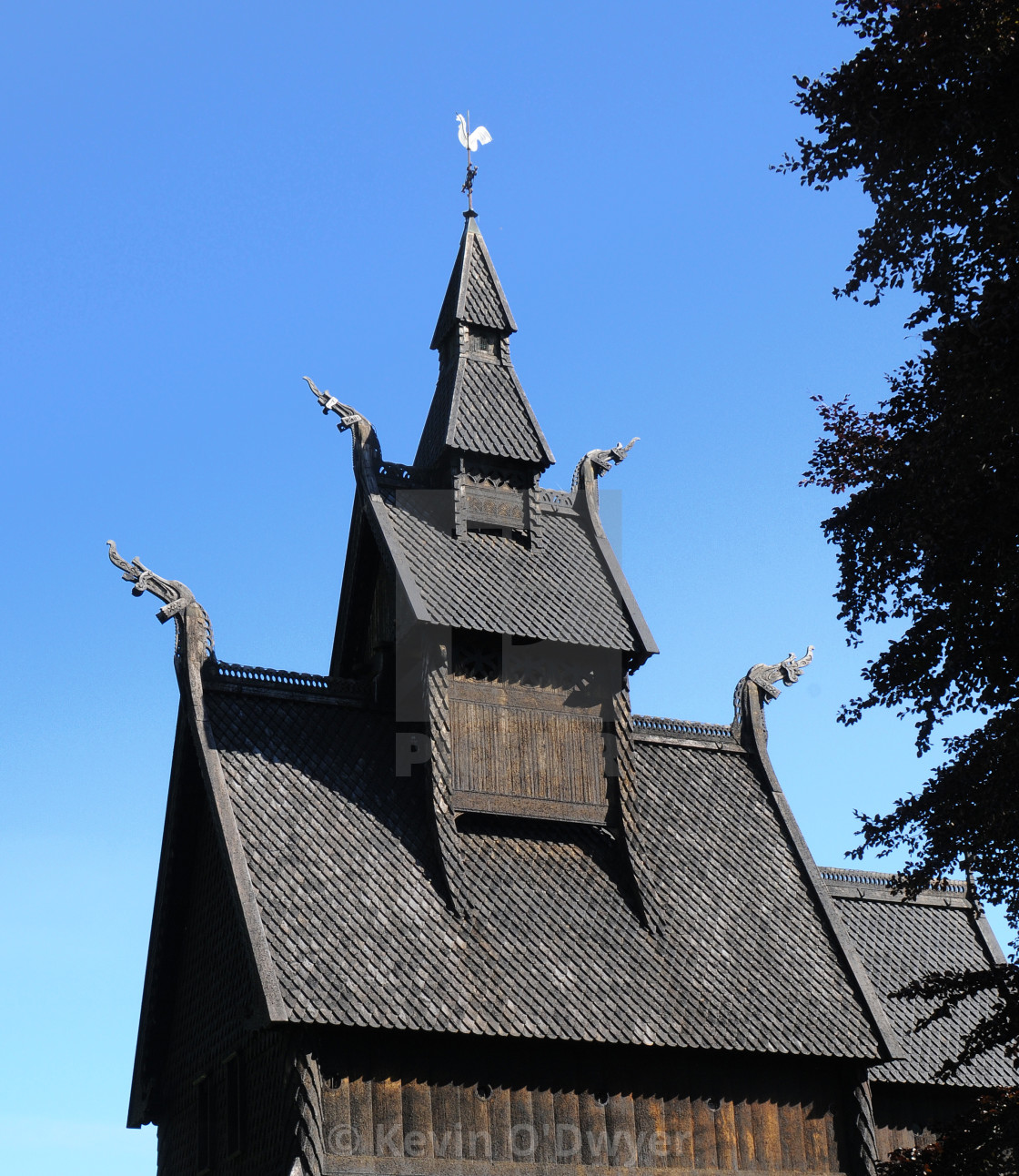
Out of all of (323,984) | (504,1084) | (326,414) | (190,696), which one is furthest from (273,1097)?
(326,414)

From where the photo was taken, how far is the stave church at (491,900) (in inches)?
850

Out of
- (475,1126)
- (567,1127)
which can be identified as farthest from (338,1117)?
(567,1127)

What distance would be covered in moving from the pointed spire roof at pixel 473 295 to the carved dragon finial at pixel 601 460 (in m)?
2.81

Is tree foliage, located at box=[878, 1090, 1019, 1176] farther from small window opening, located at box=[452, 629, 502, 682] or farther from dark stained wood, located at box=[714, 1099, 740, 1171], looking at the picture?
small window opening, located at box=[452, 629, 502, 682]

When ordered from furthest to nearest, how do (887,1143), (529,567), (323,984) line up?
1. (529,567)
2. (887,1143)
3. (323,984)

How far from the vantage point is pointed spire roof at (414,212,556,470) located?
27.8m

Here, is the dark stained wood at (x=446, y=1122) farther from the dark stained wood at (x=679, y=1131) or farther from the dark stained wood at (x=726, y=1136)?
the dark stained wood at (x=726, y=1136)

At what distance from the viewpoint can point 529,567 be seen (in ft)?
89.2

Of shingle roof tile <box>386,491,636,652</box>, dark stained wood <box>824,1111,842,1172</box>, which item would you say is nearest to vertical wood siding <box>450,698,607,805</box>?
shingle roof tile <box>386,491,636,652</box>

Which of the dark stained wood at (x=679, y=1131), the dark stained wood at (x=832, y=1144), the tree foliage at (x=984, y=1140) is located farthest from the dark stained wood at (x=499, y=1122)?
the tree foliage at (x=984, y=1140)

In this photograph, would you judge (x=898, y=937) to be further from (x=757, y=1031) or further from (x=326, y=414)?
(x=326, y=414)

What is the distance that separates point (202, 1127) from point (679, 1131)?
293 inches

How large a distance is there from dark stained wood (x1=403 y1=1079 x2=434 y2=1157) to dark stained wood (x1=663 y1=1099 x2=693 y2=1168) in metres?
3.71

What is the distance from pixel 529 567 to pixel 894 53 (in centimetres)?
1214
